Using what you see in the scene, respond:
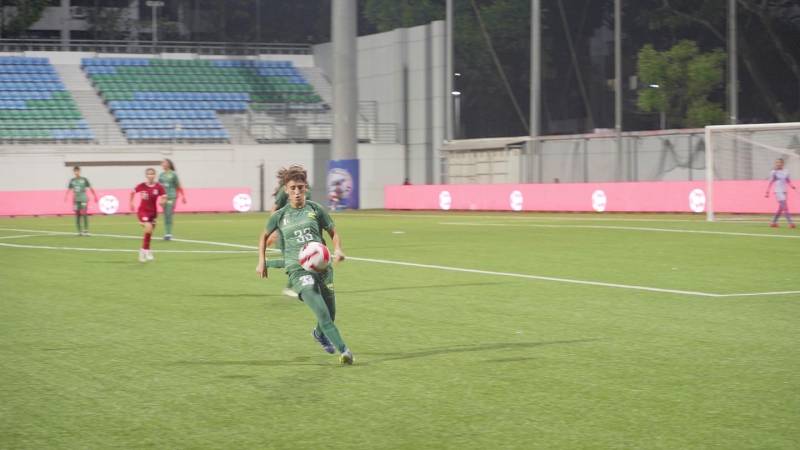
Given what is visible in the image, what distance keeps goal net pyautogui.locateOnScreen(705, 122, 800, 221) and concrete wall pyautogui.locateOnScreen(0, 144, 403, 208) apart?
81.7 feet

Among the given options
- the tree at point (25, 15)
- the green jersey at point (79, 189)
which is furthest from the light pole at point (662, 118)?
the tree at point (25, 15)

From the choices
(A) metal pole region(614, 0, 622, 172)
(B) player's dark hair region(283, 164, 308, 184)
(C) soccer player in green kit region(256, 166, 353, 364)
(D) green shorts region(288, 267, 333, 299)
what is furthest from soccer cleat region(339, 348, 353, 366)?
(A) metal pole region(614, 0, 622, 172)

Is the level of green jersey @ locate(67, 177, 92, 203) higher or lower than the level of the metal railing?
lower

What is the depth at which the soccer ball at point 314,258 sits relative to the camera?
9.73m

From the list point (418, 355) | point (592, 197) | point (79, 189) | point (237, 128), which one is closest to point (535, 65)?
point (592, 197)

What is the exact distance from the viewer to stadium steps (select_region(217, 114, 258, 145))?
5812cm

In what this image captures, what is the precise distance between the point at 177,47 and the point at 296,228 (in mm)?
57526

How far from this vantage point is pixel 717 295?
1536 centimetres

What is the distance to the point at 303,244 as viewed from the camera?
10008 millimetres

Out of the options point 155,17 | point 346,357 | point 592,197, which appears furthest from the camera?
point 155,17

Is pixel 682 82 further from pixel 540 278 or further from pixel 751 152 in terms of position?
pixel 540 278

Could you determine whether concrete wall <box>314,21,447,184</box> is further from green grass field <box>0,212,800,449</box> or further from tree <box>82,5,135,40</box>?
green grass field <box>0,212,800,449</box>

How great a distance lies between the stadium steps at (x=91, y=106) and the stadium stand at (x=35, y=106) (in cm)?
39

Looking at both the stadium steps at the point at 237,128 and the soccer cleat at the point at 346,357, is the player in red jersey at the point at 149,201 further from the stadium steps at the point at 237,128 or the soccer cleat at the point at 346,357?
the stadium steps at the point at 237,128
